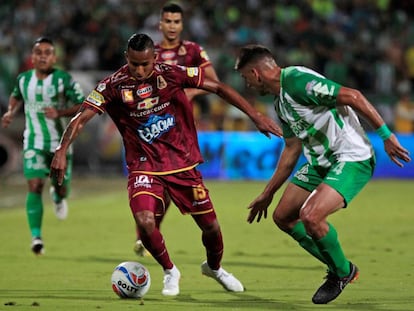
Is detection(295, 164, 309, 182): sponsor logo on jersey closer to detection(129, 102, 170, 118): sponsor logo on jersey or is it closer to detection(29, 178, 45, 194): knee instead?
detection(129, 102, 170, 118): sponsor logo on jersey

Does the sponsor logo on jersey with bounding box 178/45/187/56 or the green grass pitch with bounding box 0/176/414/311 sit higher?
the sponsor logo on jersey with bounding box 178/45/187/56

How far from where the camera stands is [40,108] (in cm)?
1259

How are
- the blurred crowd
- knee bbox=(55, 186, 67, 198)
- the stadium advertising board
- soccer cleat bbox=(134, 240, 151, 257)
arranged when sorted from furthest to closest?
the blurred crowd, the stadium advertising board, knee bbox=(55, 186, 67, 198), soccer cleat bbox=(134, 240, 151, 257)

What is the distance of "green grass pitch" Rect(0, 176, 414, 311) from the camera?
27.9 feet

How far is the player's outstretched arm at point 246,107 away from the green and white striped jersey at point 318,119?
0.57 ft

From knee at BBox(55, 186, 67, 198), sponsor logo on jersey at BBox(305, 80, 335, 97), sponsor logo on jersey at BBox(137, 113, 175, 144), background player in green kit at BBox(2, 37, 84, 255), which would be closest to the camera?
sponsor logo on jersey at BBox(305, 80, 335, 97)

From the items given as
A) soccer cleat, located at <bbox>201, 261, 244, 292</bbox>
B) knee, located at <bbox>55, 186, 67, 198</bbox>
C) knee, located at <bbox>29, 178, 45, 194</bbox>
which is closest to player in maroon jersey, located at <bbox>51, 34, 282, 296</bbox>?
soccer cleat, located at <bbox>201, 261, 244, 292</bbox>

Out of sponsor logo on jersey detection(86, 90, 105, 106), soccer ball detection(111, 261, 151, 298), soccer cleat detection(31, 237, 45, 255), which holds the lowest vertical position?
soccer cleat detection(31, 237, 45, 255)

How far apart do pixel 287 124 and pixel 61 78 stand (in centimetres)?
460

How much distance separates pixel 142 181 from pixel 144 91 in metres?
0.75

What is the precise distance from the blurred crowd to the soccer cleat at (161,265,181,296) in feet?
50.3

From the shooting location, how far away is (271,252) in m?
12.2

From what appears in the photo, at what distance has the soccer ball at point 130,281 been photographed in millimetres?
8672

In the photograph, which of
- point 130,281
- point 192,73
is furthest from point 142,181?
point 192,73
